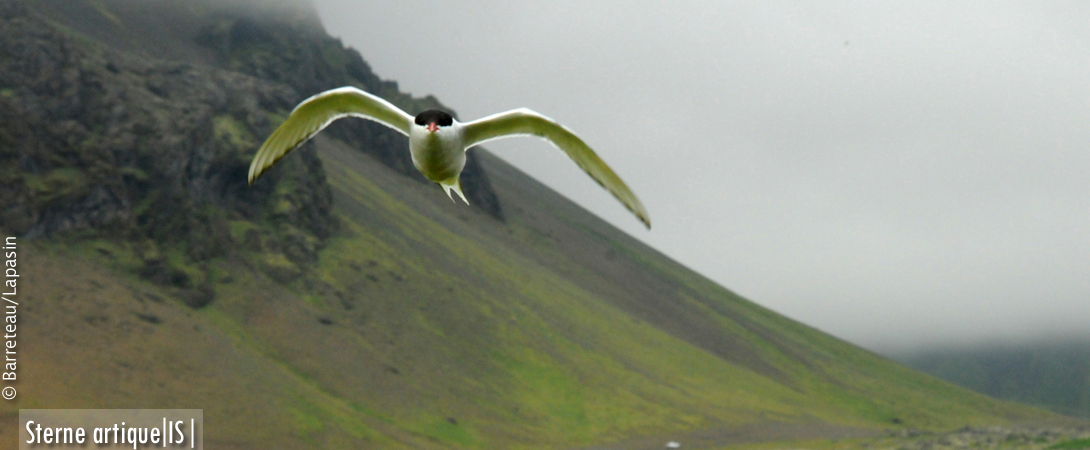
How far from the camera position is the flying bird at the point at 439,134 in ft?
35.3

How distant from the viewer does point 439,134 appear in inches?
414

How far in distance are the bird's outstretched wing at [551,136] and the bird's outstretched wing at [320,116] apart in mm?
1019

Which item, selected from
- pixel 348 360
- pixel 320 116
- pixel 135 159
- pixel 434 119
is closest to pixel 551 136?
pixel 434 119

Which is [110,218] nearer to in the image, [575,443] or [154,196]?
[154,196]

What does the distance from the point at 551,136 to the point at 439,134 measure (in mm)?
2368

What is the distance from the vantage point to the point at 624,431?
519ft

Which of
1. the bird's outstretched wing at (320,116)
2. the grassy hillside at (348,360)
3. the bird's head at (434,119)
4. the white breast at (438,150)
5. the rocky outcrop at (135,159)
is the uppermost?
the rocky outcrop at (135,159)

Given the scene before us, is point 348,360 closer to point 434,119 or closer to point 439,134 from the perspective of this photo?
point 434,119

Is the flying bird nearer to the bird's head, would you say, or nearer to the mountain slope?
the bird's head

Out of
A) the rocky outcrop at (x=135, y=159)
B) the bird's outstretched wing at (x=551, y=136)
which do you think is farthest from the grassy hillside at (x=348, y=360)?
the bird's outstretched wing at (x=551, y=136)

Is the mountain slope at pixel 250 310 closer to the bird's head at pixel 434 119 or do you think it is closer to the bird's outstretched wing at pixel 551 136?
the bird's outstretched wing at pixel 551 136

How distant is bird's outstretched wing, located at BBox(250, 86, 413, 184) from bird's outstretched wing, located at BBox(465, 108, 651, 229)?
40.1 inches

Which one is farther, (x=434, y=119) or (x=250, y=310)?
(x=250, y=310)

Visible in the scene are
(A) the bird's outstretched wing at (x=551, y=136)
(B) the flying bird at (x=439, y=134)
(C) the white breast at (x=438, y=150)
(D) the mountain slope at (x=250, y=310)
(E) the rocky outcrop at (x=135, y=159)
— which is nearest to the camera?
(C) the white breast at (x=438, y=150)
